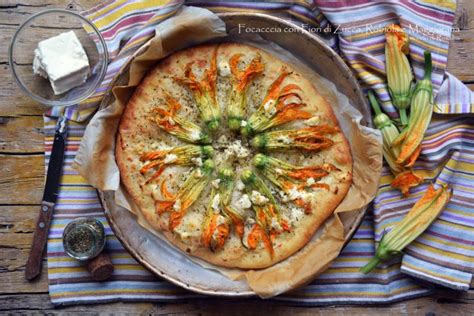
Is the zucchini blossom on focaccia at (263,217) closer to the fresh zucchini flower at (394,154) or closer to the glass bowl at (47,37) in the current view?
the fresh zucchini flower at (394,154)

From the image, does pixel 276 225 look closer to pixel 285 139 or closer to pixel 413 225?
pixel 285 139

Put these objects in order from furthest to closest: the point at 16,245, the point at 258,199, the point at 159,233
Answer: the point at 16,245, the point at 159,233, the point at 258,199

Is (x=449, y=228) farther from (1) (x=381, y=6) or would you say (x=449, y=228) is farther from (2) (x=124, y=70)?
(2) (x=124, y=70)

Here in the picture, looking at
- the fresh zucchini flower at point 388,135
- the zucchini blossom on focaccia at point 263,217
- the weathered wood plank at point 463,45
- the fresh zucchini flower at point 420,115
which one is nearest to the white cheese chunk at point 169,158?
the zucchini blossom on focaccia at point 263,217

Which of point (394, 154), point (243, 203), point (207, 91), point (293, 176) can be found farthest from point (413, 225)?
point (207, 91)

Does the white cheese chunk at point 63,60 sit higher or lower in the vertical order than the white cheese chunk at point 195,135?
higher

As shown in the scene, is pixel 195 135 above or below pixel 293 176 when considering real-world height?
above

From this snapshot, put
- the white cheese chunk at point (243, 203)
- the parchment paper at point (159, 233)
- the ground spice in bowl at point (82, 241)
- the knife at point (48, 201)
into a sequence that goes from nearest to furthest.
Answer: the parchment paper at point (159, 233)
the white cheese chunk at point (243, 203)
the ground spice in bowl at point (82, 241)
the knife at point (48, 201)

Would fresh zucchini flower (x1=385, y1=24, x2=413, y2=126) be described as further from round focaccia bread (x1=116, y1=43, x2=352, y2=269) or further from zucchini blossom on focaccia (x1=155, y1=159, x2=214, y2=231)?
zucchini blossom on focaccia (x1=155, y1=159, x2=214, y2=231)
